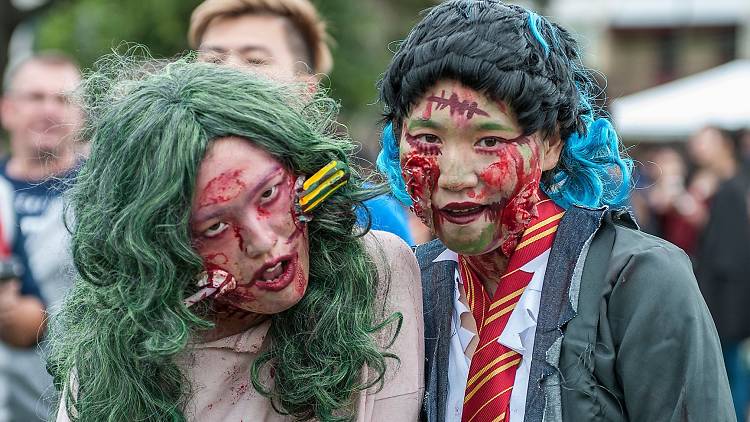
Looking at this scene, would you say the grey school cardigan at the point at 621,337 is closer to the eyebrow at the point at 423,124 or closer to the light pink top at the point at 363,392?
the light pink top at the point at 363,392

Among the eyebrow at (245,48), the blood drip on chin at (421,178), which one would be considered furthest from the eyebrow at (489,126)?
the eyebrow at (245,48)

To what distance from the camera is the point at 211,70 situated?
2174 millimetres

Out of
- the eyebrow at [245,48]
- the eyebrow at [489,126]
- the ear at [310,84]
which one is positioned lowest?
the eyebrow at [245,48]

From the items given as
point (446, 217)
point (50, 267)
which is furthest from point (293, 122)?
point (50, 267)

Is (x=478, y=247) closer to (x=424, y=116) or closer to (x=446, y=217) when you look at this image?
(x=446, y=217)

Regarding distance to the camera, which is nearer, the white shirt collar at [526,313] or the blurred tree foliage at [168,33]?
the white shirt collar at [526,313]

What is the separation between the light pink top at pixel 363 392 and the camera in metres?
2.20

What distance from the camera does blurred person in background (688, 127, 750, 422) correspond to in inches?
274

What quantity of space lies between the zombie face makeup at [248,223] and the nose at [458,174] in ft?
1.08

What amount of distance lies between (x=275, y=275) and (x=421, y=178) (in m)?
0.38

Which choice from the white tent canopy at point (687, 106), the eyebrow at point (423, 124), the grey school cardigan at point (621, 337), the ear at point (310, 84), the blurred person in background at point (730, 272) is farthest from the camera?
the white tent canopy at point (687, 106)

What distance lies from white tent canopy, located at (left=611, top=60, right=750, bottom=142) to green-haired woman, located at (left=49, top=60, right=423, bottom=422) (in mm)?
10802

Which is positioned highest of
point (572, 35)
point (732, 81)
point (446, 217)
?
point (572, 35)

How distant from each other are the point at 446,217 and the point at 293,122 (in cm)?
39
